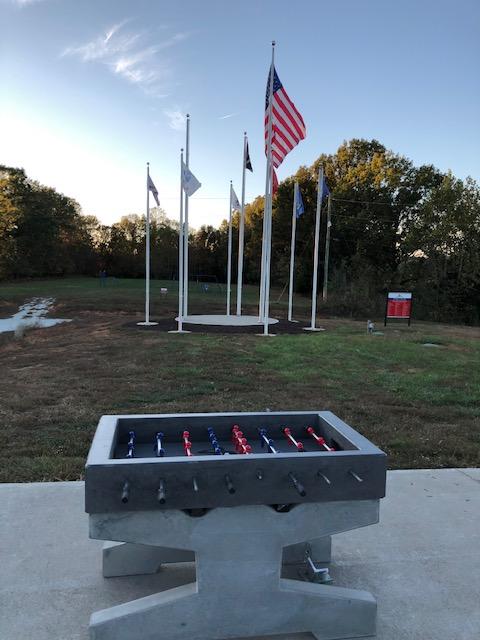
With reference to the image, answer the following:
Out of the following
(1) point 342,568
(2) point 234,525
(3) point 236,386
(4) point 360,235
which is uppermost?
(4) point 360,235

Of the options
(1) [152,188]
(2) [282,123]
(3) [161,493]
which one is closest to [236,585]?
(3) [161,493]

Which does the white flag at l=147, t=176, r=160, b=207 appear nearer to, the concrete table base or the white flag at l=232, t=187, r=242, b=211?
the white flag at l=232, t=187, r=242, b=211

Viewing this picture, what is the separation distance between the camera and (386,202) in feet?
130

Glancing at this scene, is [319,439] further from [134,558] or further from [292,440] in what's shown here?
[134,558]

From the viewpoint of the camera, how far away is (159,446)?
2574 mm

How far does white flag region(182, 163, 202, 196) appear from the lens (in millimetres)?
14086

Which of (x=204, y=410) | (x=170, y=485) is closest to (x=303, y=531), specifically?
(x=170, y=485)

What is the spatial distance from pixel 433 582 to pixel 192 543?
1.35 metres

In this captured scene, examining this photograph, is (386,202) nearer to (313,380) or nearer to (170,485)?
(313,380)

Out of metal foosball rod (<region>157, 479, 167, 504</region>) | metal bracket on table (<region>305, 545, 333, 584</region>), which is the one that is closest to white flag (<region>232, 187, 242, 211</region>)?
metal bracket on table (<region>305, 545, 333, 584</region>)

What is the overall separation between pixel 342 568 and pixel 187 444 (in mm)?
1074

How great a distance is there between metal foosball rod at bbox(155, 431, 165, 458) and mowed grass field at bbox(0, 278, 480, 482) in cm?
168

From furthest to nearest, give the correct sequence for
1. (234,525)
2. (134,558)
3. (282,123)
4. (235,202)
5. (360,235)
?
1. (360,235)
2. (235,202)
3. (282,123)
4. (134,558)
5. (234,525)

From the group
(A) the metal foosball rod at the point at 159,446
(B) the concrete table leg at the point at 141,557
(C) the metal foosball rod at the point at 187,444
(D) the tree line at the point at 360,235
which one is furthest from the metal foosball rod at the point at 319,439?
(D) the tree line at the point at 360,235
